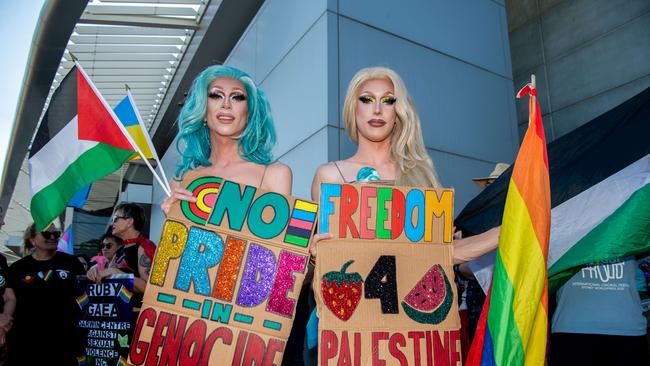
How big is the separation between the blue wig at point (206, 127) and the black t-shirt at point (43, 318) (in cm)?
217

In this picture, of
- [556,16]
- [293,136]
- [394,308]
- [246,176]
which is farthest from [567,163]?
[556,16]

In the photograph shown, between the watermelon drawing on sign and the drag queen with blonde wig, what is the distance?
0.44 metres

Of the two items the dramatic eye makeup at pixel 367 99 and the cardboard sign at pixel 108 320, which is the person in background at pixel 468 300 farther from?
the cardboard sign at pixel 108 320

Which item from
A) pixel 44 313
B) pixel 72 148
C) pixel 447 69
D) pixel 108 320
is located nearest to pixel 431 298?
pixel 72 148

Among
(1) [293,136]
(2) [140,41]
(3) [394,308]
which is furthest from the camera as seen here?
(2) [140,41]

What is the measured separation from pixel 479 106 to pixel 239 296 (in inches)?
169

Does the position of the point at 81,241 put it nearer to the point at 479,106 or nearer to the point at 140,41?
the point at 140,41

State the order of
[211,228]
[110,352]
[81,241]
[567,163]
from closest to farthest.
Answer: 1. [211,228]
2. [567,163]
3. [110,352]
4. [81,241]

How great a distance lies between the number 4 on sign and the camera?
171 cm

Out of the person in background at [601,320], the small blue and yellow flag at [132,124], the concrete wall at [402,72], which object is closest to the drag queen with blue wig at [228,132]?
the small blue and yellow flag at [132,124]

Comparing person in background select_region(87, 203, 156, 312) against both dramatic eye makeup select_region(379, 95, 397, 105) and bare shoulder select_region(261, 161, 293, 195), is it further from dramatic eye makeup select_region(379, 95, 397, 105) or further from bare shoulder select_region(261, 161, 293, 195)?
dramatic eye makeup select_region(379, 95, 397, 105)

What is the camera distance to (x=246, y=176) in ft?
6.95

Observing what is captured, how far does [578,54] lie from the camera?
296 inches

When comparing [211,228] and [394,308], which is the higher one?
[211,228]
